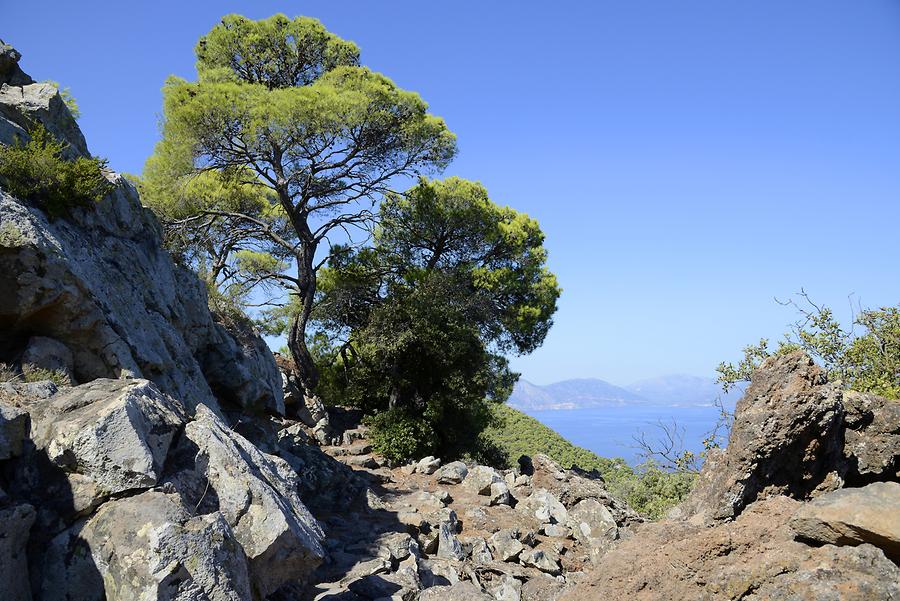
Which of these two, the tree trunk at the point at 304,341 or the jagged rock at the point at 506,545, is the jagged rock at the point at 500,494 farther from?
the tree trunk at the point at 304,341

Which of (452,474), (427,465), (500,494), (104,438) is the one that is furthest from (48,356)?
(427,465)

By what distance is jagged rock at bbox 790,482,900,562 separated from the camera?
14.0ft

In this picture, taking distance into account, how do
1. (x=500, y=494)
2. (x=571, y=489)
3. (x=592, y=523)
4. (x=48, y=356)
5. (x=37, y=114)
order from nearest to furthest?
1. (x=48, y=356)
2. (x=37, y=114)
3. (x=592, y=523)
4. (x=500, y=494)
5. (x=571, y=489)

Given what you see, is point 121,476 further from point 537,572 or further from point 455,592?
point 537,572

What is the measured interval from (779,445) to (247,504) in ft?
17.0

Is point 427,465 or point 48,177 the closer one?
point 48,177

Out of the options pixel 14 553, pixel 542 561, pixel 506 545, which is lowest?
pixel 542 561

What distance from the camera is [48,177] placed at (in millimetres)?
8508

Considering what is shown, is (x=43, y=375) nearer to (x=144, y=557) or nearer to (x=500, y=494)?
(x=144, y=557)

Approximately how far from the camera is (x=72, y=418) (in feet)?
16.6

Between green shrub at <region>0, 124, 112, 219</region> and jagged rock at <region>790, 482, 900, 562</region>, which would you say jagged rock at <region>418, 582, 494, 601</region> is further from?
green shrub at <region>0, 124, 112, 219</region>

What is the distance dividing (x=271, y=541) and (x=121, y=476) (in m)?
1.35

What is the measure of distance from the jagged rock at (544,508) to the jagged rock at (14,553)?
1061cm

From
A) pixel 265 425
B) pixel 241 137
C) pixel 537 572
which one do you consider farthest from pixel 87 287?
pixel 241 137
